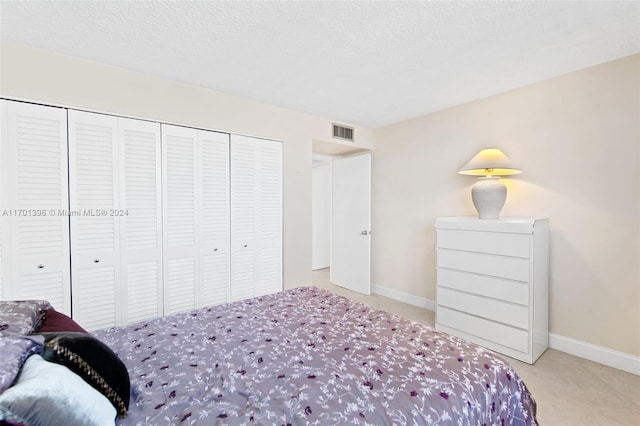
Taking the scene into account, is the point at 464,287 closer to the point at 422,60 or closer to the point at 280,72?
the point at 422,60

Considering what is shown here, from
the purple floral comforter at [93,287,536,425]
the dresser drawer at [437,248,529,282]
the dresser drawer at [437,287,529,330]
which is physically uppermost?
the dresser drawer at [437,248,529,282]

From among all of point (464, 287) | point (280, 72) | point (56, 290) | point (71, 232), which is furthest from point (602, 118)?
point (56, 290)

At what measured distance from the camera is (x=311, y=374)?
4.02 ft

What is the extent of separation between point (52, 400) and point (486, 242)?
2.86 meters

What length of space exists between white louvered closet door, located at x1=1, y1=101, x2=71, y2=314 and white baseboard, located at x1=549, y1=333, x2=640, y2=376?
13.5 feet

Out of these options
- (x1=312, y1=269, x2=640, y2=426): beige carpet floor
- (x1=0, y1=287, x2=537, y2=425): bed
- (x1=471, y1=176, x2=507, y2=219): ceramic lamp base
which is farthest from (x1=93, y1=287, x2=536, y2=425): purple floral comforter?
(x1=471, y1=176, x2=507, y2=219): ceramic lamp base

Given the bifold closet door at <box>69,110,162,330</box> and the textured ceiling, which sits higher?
the textured ceiling

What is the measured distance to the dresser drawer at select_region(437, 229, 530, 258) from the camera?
2373mm

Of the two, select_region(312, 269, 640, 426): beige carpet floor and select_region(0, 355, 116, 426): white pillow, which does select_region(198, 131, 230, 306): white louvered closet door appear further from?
select_region(312, 269, 640, 426): beige carpet floor

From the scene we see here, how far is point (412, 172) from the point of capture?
12.3 feet

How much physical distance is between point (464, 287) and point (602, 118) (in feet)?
5.85

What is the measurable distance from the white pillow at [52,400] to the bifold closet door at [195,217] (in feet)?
6.14

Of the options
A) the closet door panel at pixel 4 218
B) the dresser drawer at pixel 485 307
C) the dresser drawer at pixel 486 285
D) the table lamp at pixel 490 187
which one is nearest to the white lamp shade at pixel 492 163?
the table lamp at pixel 490 187

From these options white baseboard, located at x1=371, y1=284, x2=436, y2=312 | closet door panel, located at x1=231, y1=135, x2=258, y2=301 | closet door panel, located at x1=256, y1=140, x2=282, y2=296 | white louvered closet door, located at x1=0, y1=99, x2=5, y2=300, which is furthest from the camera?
white baseboard, located at x1=371, y1=284, x2=436, y2=312
